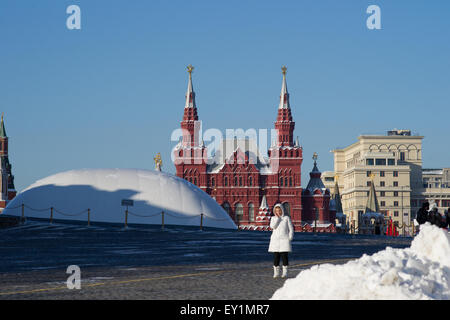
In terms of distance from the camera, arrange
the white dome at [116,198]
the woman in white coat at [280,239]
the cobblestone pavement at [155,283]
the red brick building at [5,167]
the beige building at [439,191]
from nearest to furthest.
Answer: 1. the cobblestone pavement at [155,283]
2. the woman in white coat at [280,239]
3. the white dome at [116,198]
4. the red brick building at [5,167]
5. the beige building at [439,191]

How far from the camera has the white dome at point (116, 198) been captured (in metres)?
66.7

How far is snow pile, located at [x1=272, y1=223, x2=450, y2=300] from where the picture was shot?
7625mm

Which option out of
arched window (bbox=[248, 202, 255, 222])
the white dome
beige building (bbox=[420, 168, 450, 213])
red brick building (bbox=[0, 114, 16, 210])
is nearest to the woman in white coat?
the white dome

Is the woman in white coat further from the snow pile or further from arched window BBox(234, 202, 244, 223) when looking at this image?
arched window BBox(234, 202, 244, 223)

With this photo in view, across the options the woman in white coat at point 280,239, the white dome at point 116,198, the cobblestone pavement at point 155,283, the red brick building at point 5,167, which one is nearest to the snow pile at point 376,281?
the cobblestone pavement at point 155,283

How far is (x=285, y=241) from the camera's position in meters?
14.4

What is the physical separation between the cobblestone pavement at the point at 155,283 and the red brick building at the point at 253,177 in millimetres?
105120

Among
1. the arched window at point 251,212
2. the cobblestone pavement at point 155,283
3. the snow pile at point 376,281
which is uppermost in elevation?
the arched window at point 251,212

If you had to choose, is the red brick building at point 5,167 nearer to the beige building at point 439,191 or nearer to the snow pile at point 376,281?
the beige building at point 439,191

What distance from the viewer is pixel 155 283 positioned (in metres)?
13.2

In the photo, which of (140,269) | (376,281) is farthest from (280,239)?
(376,281)

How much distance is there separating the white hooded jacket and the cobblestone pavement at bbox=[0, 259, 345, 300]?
0.59 m

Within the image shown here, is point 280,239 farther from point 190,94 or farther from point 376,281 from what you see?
point 190,94

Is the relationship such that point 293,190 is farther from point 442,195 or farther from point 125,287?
point 125,287
